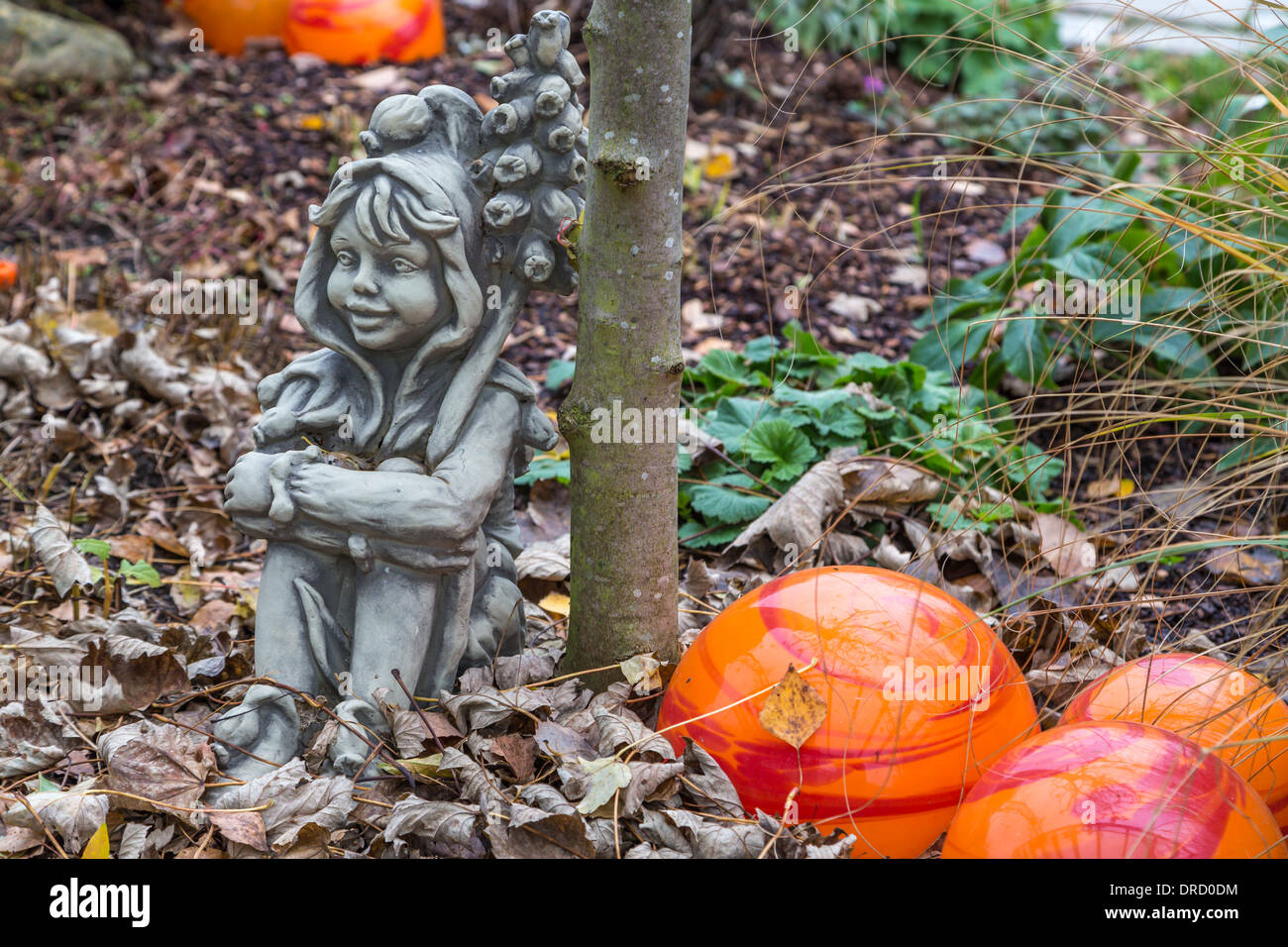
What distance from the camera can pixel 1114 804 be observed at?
6.31ft

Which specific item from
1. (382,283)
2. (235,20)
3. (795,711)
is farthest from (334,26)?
(795,711)

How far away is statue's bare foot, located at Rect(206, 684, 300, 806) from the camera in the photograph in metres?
2.42

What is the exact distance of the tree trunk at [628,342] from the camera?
7.61 feet

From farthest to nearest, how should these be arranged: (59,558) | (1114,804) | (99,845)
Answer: (59,558) → (99,845) → (1114,804)

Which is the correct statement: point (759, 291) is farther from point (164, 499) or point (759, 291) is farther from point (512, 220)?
point (512, 220)

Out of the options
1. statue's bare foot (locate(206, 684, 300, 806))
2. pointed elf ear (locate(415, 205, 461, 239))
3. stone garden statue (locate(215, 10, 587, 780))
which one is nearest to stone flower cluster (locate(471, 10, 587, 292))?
stone garden statue (locate(215, 10, 587, 780))

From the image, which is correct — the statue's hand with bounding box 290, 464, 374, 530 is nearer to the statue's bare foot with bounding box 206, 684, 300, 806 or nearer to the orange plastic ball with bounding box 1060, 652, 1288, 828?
the statue's bare foot with bounding box 206, 684, 300, 806

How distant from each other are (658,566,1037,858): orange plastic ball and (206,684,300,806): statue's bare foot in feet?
2.58

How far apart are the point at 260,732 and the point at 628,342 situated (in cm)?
110

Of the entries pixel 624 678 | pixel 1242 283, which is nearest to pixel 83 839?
pixel 624 678

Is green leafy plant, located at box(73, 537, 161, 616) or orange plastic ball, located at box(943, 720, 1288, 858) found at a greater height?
green leafy plant, located at box(73, 537, 161, 616)

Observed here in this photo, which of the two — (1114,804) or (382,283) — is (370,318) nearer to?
(382,283)

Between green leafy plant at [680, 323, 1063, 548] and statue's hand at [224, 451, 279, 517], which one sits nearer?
statue's hand at [224, 451, 279, 517]

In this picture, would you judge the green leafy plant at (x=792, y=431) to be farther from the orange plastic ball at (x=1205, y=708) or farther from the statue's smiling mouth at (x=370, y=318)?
the statue's smiling mouth at (x=370, y=318)
